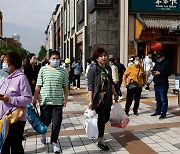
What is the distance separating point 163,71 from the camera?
8.55 m

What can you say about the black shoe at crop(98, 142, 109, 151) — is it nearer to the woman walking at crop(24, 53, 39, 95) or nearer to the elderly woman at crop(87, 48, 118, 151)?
the elderly woman at crop(87, 48, 118, 151)

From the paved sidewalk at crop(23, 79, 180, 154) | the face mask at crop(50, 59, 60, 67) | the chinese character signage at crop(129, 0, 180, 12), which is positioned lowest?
the paved sidewalk at crop(23, 79, 180, 154)

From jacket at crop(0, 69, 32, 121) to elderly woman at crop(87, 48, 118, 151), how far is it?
1.56m

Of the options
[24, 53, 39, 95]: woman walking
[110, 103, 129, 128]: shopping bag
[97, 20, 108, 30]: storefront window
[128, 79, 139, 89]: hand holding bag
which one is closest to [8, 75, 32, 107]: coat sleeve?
[110, 103, 129, 128]: shopping bag

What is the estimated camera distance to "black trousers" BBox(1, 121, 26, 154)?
4332 mm

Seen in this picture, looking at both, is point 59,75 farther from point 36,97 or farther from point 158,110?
point 158,110

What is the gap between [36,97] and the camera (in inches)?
223

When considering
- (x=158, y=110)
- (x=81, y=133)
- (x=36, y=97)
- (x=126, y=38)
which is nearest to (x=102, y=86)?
(x=36, y=97)

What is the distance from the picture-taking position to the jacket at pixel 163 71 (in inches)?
337

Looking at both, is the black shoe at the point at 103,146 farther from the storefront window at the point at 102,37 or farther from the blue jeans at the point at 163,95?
the storefront window at the point at 102,37

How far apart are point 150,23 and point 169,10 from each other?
2394 mm

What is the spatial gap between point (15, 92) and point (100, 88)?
70.6 inches

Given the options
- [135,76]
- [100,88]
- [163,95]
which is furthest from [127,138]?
[135,76]

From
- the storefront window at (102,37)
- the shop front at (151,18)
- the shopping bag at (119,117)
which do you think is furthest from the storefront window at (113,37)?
the shopping bag at (119,117)
